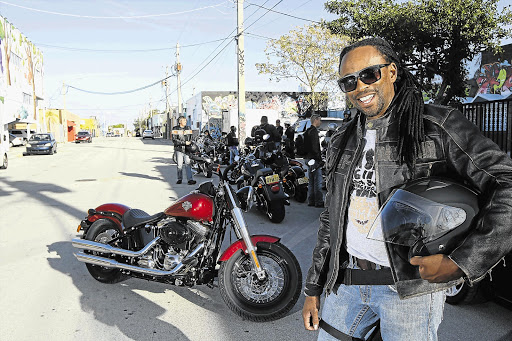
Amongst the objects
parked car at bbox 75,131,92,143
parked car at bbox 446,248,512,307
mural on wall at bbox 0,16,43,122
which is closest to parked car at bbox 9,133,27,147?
mural on wall at bbox 0,16,43,122

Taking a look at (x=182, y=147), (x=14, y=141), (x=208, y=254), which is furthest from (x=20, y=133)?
(x=208, y=254)

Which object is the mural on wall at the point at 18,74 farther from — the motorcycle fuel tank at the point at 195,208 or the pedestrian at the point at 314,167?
the motorcycle fuel tank at the point at 195,208

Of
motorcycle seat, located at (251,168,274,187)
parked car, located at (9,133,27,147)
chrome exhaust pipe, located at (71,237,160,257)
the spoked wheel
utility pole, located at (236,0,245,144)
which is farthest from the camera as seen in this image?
parked car, located at (9,133,27,147)

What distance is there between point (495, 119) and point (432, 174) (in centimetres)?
898

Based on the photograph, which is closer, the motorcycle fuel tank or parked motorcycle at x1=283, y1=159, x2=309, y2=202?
the motorcycle fuel tank

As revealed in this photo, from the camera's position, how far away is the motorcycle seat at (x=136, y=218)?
4451mm

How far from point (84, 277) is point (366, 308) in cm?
406

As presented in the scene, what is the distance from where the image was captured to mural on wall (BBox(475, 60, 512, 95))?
615 inches

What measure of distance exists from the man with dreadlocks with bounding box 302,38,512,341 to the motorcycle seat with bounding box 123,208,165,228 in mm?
2672

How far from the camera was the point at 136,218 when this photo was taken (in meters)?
4.59

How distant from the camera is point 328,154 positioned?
211cm

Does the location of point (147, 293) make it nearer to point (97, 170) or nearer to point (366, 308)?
point (366, 308)

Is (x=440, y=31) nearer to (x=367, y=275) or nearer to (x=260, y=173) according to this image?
(x=260, y=173)

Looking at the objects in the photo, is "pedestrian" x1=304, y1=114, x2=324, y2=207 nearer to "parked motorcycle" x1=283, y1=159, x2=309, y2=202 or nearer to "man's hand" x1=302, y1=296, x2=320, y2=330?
"parked motorcycle" x1=283, y1=159, x2=309, y2=202
